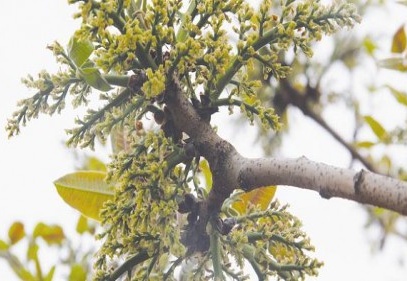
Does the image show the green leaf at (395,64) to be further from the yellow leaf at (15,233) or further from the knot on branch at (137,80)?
the yellow leaf at (15,233)

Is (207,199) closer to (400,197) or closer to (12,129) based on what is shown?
(12,129)

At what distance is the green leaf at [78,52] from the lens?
1.36 metres

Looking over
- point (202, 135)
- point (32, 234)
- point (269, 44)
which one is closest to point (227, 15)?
point (269, 44)

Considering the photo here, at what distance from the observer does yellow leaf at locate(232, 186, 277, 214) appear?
1868 millimetres

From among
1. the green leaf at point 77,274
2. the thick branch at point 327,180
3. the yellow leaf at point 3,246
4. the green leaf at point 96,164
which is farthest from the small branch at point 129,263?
the green leaf at point 96,164

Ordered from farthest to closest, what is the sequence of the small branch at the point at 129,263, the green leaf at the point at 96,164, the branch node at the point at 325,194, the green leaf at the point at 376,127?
the green leaf at the point at 96,164 < the green leaf at the point at 376,127 < the small branch at the point at 129,263 < the branch node at the point at 325,194

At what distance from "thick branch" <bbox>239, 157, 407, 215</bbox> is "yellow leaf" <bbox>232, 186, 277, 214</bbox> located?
59cm

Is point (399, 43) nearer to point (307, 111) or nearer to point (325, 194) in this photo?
point (307, 111)

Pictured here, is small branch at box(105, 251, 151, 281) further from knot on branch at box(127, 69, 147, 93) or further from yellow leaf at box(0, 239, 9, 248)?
yellow leaf at box(0, 239, 9, 248)

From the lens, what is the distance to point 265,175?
1224mm

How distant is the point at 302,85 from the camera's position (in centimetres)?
285

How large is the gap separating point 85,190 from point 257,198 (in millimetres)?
495

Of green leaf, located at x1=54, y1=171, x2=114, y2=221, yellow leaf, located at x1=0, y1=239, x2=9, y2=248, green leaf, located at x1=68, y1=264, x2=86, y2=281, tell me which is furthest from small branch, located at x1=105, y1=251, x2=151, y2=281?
yellow leaf, located at x1=0, y1=239, x2=9, y2=248

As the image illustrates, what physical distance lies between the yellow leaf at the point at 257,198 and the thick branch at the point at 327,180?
1.94ft
